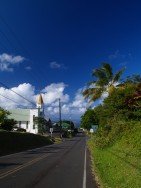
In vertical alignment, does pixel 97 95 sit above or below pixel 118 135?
above

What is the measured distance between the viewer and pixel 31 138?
58.6m

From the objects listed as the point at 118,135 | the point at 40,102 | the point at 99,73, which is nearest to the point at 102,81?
the point at 99,73

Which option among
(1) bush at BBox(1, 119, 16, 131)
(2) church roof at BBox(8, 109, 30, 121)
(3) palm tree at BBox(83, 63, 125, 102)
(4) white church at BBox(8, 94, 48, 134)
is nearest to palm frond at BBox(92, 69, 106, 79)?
(3) palm tree at BBox(83, 63, 125, 102)

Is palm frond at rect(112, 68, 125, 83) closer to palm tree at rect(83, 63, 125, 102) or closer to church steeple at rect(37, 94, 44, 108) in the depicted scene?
palm tree at rect(83, 63, 125, 102)

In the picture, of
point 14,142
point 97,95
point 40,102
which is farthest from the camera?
point 40,102

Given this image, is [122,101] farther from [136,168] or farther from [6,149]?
[136,168]

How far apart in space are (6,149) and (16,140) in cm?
694

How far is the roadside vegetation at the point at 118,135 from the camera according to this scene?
662 inches

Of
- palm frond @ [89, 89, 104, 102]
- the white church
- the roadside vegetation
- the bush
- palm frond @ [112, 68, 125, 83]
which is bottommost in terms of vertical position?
the roadside vegetation

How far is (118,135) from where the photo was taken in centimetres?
3244

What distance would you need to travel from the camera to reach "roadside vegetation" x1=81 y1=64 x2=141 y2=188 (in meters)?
16.8

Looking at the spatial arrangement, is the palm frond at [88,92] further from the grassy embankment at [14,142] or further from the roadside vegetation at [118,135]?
the grassy embankment at [14,142]

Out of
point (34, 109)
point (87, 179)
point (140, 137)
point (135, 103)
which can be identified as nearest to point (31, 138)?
point (135, 103)

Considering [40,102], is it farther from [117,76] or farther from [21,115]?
[117,76]
